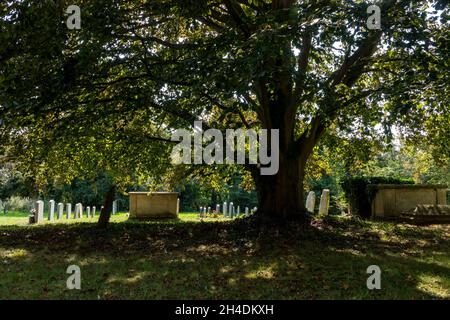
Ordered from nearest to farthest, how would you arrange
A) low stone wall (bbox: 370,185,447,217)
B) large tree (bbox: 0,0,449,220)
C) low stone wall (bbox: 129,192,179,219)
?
large tree (bbox: 0,0,449,220), low stone wall (bbox: 370,185,447,217), low stone wall (bbox: 129,192,179,219)

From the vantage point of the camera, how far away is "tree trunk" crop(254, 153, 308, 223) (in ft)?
40.7

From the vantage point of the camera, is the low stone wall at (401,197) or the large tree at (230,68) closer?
the large tree at (230,68)

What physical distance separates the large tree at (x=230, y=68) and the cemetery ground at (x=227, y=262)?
95.8 inches

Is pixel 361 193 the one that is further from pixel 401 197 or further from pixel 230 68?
pixel 230 68

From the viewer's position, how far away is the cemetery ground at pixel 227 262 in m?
6.12

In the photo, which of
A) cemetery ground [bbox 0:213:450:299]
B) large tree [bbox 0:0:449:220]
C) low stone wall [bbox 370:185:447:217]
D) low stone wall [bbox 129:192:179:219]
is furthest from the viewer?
low stone wall [bbox 129:192:179:219]

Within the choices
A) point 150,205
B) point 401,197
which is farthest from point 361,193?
point 150,205

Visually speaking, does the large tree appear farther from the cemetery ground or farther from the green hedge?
the green hedge

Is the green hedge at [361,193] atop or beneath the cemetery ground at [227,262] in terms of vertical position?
atop

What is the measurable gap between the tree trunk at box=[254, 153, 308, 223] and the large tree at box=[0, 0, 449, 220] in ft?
0.10

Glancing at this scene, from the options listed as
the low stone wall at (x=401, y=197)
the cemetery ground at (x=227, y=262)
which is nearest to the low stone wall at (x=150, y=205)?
the cemetery ground at (x=227, y=262)

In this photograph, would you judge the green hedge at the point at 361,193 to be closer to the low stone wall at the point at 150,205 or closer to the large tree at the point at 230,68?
the large tree at the point at 230,68

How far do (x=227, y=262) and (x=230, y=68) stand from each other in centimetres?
346

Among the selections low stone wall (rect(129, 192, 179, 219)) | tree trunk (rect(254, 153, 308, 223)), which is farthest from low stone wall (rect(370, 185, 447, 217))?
low stone wall (rect(129, 192, 179, 219))
